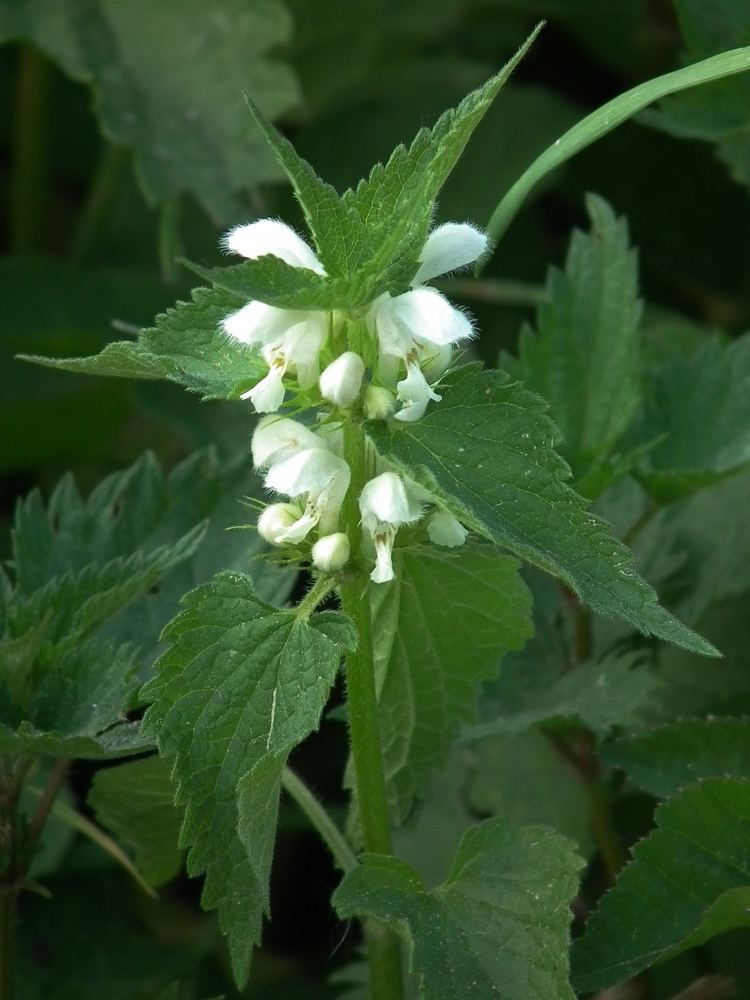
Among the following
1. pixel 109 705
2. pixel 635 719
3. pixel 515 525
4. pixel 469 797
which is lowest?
pixel 469 797

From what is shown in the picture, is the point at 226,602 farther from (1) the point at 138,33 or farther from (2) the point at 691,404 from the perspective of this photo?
(1) the point at 138,33

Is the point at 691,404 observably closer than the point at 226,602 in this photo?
No

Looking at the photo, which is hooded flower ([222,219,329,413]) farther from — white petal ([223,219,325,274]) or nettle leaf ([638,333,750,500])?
nettle leaf ([638,333,750,500])

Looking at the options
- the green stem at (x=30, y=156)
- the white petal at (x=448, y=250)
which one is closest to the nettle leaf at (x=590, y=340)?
the white petal at (x=448, y=250)

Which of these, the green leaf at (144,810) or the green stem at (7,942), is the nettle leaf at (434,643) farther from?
the green stem at (7,942)

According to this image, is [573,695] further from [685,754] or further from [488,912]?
[488,912]

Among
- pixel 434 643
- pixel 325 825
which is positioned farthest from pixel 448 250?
pixel 325 825

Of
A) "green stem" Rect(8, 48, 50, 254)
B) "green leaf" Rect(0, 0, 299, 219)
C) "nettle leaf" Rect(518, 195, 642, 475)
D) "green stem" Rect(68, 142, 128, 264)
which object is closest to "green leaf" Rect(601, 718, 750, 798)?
"nettle leaf" Rect(518, 195, 642, 475)

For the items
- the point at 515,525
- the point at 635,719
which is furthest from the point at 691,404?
the point at 515,525
